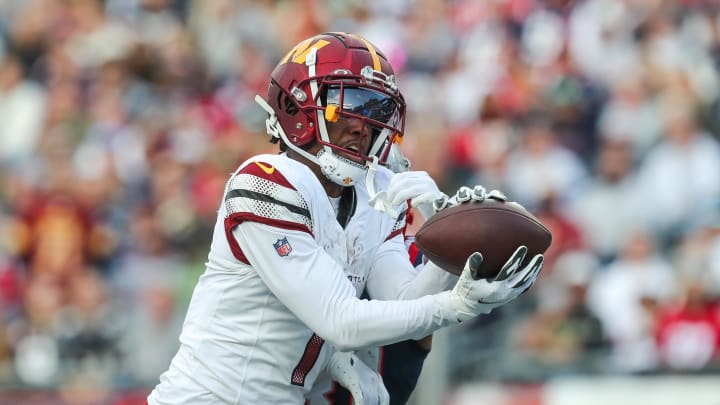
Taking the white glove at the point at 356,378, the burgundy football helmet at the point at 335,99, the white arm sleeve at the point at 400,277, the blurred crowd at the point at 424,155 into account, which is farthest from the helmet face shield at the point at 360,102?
the blurred crowd at the point at 424,155

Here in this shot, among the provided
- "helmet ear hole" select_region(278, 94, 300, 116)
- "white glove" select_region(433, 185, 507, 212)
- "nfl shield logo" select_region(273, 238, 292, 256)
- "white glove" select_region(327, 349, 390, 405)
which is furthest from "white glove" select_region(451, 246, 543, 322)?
"helmet ear hole" select_region(278, 94, 300, 116)

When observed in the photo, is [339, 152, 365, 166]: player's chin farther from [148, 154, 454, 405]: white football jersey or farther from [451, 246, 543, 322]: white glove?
[451, 246, 543, 322]: white glove

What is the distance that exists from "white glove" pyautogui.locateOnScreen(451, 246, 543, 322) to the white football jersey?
65 millimetres

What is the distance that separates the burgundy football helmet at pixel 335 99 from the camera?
3.86 meters

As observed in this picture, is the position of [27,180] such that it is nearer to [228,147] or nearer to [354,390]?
[228,147]

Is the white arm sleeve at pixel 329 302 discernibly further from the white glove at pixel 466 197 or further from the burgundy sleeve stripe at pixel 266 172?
the white glove at pixel 466 197

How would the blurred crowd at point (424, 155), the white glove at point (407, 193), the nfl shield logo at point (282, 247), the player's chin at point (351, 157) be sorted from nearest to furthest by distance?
the nfl shield logo at point (282, 247) → the white glove at point (407, 193) → the player's chin at point (351, 157) → the blurred crowd at point (424, 155)

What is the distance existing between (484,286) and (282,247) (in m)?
0.57

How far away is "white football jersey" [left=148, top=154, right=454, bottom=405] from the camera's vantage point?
11.9 ft

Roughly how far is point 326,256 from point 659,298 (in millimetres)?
3942

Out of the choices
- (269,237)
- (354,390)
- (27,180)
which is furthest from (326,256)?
(27,180)

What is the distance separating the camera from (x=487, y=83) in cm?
896

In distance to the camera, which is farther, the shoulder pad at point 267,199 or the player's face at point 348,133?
the player's face at point 348,133

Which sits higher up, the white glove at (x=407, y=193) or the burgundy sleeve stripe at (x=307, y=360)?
the white glove at (x=407, y=193)
